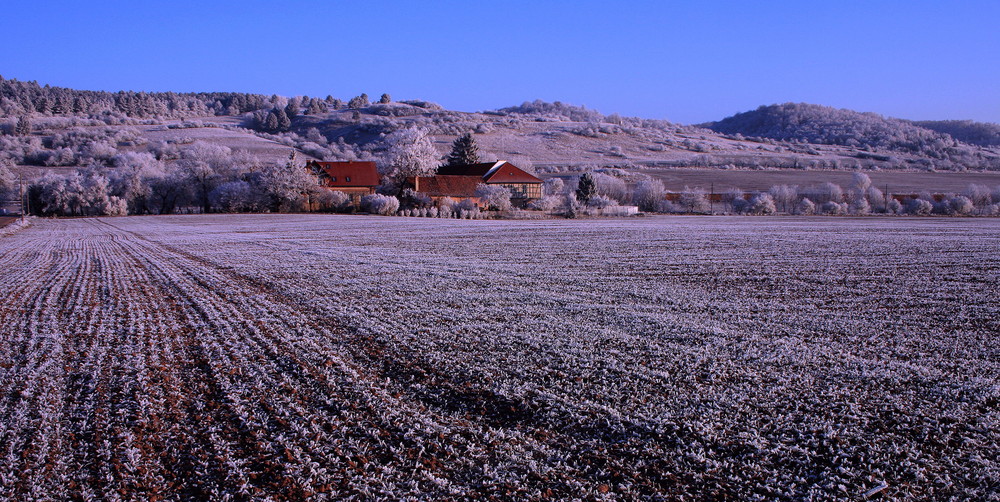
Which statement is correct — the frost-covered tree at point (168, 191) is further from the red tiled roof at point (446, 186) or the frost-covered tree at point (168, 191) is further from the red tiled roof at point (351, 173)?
the red tiled roof at point (446, 186)

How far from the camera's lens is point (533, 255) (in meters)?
23.9

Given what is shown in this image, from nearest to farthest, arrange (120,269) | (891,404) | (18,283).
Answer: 1. (891,404)
2. (18,283)
3. (120,269)

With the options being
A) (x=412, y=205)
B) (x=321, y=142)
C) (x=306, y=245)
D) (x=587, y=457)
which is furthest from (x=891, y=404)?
(x=321, y=142)

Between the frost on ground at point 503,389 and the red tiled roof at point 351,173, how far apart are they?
66724mm

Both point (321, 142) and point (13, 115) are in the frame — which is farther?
point (13, 115)

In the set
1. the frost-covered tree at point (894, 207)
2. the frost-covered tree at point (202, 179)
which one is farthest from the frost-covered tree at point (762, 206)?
the frost-covered tree at point (202, 179)

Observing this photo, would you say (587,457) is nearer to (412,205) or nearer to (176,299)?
(176,299)

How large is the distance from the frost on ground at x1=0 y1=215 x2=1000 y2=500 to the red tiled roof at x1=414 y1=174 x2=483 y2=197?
178ft

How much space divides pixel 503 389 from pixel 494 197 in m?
59.5

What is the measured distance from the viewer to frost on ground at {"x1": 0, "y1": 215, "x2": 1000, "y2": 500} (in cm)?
521

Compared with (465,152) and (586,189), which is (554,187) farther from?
(465,152)

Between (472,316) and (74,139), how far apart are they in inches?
5650

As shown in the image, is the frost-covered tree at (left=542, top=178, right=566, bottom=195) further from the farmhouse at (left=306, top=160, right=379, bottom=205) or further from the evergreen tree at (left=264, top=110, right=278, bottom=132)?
the evergreen tree at (left=264, top=110, right=278, bottom=132)

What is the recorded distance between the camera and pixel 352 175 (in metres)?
82.5
